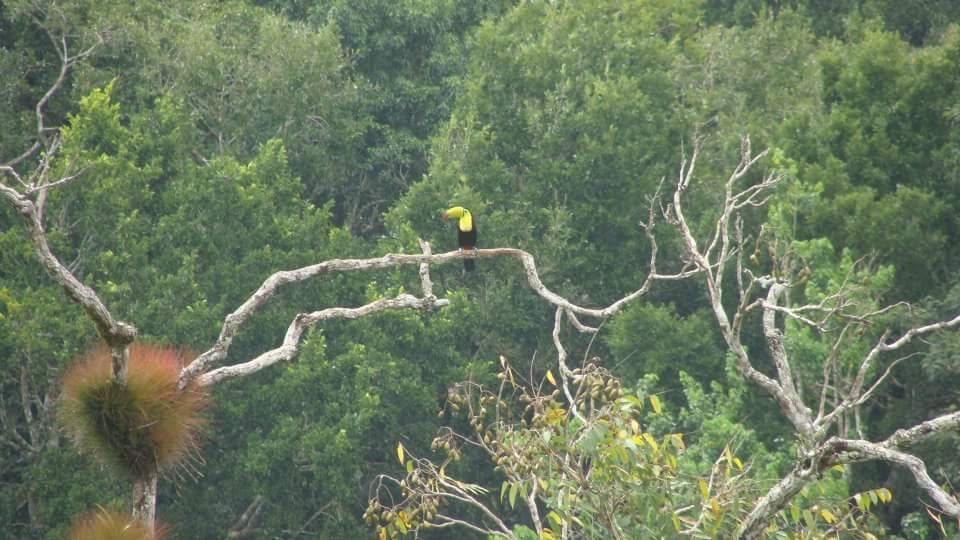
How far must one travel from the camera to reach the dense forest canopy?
1788 cm

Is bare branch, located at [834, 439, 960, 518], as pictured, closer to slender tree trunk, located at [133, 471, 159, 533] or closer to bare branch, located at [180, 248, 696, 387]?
bare branch, located at [180, 248, 696, 387]

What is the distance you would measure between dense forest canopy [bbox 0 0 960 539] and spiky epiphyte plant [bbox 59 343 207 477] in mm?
8785

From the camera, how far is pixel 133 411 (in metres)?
7.43

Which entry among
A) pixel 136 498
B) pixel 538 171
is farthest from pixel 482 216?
pixel 136 498

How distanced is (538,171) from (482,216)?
1340 mm

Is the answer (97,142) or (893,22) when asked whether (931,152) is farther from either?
(97,142)

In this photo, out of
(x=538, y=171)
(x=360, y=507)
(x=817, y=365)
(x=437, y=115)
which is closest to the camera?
(x=817, y=365)

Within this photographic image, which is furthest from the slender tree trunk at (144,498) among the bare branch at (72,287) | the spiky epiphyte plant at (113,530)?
the bare branch at (72,287)

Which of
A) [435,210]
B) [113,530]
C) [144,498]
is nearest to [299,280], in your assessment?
[144,498]

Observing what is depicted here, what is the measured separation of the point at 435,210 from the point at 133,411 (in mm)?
13714

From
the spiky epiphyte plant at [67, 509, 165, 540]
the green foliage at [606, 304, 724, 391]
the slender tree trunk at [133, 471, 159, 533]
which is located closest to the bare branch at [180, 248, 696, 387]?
the slender tree trunk at [133, 471, 159, 533]

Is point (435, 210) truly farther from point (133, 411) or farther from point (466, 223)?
point (133, 411)

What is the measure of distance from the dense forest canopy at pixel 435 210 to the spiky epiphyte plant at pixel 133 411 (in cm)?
878

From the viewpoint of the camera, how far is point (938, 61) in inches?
736
